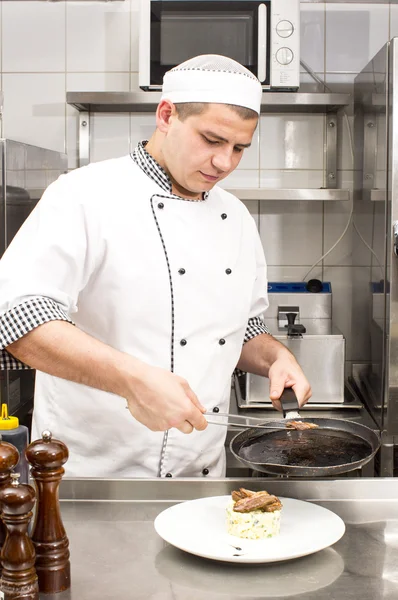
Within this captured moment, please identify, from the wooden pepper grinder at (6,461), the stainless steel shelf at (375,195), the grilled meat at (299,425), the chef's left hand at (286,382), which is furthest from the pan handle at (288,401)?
the stainless steel shelf at (375,195)

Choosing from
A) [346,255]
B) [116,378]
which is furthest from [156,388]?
[346,255]

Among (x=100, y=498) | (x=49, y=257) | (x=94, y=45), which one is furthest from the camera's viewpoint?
(x=94, y=45)

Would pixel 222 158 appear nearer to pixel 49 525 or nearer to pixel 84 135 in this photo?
pixel 49 525

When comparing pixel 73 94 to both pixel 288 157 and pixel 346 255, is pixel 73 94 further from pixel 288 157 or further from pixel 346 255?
pixel 346 255

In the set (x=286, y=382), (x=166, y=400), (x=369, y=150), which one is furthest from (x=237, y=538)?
(x=369, y=150)

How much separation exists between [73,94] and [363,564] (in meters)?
2.20

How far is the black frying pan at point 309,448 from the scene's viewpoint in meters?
1.34

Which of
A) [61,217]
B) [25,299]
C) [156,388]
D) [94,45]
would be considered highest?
[94,45]

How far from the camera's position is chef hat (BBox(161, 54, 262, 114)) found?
1656 mm

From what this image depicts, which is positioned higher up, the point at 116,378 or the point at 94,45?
the point at 94,45

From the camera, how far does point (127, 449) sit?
5.77 feet

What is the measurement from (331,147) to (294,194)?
1.31 ft

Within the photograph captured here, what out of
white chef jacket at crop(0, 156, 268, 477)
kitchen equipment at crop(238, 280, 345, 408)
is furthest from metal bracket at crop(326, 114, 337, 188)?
white chef jacket at crop(0, 156, 268, 477)

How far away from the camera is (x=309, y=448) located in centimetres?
149
